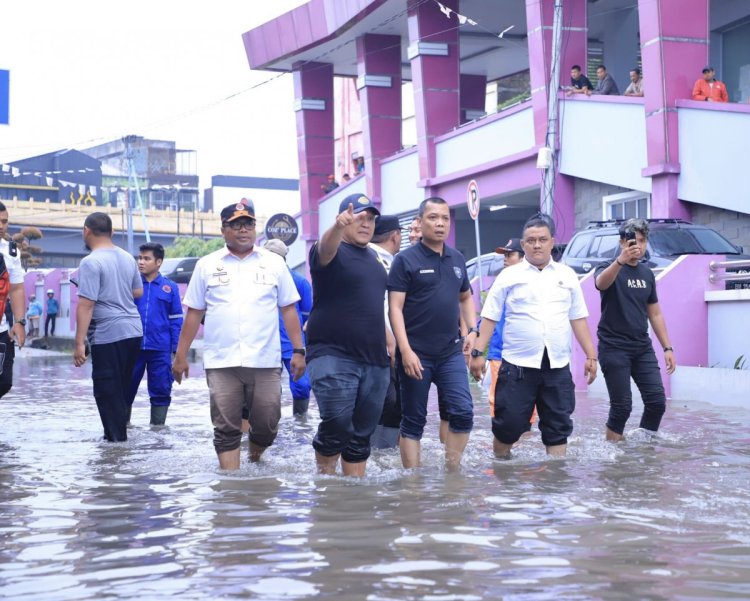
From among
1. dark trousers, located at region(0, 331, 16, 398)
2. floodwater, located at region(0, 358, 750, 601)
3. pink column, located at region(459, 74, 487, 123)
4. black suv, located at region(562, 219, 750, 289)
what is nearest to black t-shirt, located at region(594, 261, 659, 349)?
floodwater, located at region(0, 358, 750, 601)

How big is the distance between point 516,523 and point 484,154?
23328mm

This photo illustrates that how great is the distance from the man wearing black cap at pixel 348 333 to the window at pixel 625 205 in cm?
1773

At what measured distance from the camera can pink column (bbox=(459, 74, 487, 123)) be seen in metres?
40.2

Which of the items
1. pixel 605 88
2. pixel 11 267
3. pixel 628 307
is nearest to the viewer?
pixel 628 307

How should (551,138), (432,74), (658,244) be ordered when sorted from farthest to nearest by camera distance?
1. (432,74)
2. (551,138)
3. (658,244)

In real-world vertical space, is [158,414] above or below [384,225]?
below

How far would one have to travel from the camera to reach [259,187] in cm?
10775

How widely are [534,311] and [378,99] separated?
26.2 metres

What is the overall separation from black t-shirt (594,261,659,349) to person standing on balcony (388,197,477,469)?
178cm

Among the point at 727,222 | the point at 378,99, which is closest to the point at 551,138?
the point at 727,222

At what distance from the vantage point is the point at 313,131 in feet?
125

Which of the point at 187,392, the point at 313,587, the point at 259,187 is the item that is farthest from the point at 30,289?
the point at 259,187

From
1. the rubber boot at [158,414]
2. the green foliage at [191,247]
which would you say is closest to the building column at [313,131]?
the rubber boot at [158,414]

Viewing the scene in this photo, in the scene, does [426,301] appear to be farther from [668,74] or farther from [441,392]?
[668,74]
